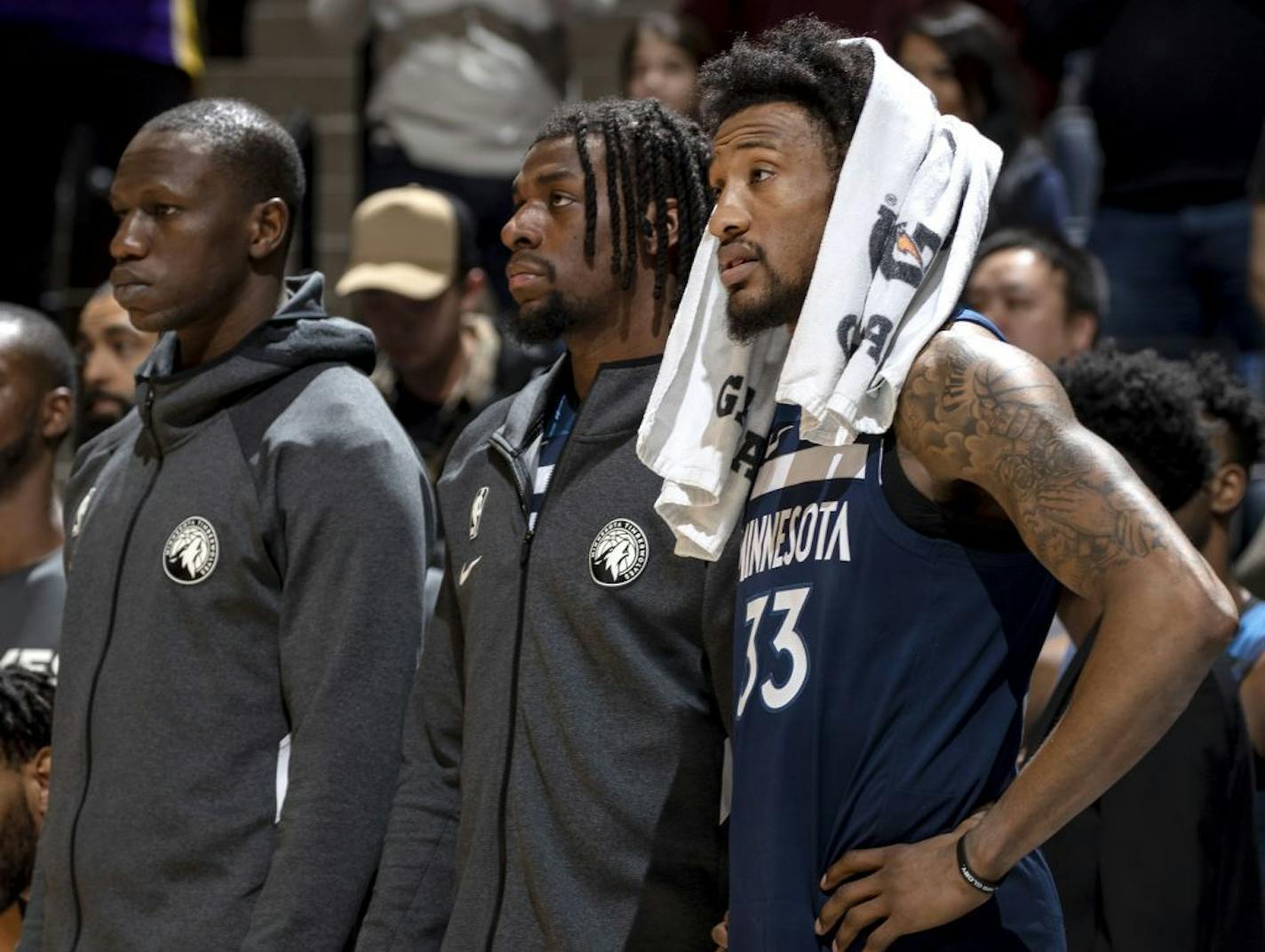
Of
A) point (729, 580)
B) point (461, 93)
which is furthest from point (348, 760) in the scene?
point (461, 93)

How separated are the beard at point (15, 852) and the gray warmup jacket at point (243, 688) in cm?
51

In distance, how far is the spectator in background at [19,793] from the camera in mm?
4203

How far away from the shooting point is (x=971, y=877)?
8.39 ft

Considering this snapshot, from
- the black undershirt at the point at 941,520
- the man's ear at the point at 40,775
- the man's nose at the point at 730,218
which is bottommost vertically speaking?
the man's ear at the point at 40,775

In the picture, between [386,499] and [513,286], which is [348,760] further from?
[513,286]

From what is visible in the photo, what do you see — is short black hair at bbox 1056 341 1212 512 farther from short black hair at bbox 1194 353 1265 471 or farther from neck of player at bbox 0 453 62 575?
neck of player at bbox 0 453 62 575

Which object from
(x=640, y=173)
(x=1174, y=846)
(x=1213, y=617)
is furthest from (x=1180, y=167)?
(x=1213, y=617)

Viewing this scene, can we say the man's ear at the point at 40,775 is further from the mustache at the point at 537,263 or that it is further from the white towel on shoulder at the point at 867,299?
the white towel on shoulder at the point at 867,299

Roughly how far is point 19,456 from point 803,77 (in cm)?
273

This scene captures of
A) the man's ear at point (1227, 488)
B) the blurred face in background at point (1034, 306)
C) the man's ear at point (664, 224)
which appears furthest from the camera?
the blurred face in background at point (1034, 306)

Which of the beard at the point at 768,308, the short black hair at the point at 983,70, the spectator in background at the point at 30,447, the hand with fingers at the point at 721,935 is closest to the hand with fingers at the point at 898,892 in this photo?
the hand with fingers at the point at 721,935

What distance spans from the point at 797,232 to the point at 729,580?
55 cm

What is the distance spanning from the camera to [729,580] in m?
3.14

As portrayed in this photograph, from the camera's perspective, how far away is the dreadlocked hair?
3.54 metres
